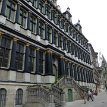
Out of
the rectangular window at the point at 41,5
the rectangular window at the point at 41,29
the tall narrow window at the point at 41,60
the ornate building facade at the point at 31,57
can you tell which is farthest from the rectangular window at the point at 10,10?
the tall narrow window at the point at 41,60

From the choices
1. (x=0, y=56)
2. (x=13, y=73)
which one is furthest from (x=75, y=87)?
(x=0, y=56)

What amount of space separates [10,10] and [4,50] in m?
4.75

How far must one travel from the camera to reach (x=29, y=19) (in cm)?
1848

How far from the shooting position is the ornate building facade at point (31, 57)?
14.1 m

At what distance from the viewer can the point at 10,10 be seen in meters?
16.3

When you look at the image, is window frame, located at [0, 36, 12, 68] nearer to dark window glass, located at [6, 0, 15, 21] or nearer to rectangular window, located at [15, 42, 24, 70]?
rectangular window, located at [15, 42, 24, 70]

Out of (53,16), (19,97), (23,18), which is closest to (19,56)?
(19,97)

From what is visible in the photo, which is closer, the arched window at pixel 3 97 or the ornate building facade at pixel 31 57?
the arched window at pixel 3 97

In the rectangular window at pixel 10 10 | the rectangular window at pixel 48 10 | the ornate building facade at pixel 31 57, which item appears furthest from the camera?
the rectangular window at pixel 48 10

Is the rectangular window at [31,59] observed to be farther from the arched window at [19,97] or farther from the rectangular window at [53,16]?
the rectangular window at [53,16]

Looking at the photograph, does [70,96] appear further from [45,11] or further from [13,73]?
[45,11]

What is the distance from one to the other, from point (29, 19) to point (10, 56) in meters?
5.88

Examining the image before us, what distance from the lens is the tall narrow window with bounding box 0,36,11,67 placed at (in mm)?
14304

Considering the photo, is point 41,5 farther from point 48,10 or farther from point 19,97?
point 19,97
